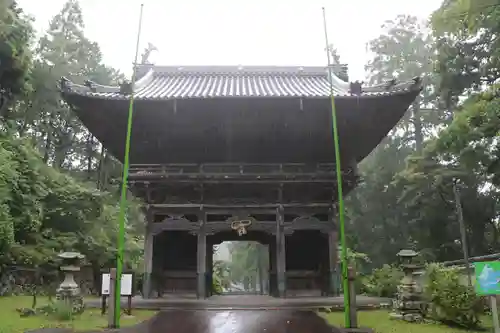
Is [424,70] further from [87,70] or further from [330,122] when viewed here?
[87,70]

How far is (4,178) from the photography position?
44.5 ft

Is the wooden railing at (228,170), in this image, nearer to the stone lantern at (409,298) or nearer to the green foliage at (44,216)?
the stone lantern at (409,298)

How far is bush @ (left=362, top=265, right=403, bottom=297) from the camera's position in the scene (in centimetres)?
1516

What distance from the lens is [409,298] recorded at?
9.98 metres

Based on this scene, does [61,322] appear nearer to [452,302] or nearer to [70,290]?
[70,290]

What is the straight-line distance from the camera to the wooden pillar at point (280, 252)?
42.7 ft

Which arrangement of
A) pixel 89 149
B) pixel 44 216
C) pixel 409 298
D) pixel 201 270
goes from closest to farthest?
1. pixel 409 298
2. pixel 201 270
3. pixel 44 216
4. pixel 89 149

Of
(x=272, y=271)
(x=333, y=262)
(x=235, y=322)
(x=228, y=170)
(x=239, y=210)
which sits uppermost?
(x=228, y=170)

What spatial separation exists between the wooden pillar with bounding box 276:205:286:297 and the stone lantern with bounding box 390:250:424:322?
12.3 ft

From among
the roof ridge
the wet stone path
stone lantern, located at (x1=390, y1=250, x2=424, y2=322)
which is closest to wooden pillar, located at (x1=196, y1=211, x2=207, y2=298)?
the wet stone path

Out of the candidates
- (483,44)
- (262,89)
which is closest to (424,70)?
(483,44)

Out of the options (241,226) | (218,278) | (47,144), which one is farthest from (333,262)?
(47,144)

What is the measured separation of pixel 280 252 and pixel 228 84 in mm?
7466

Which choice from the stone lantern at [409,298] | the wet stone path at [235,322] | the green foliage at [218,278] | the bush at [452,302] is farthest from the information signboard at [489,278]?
the green foliage at [218,278]
